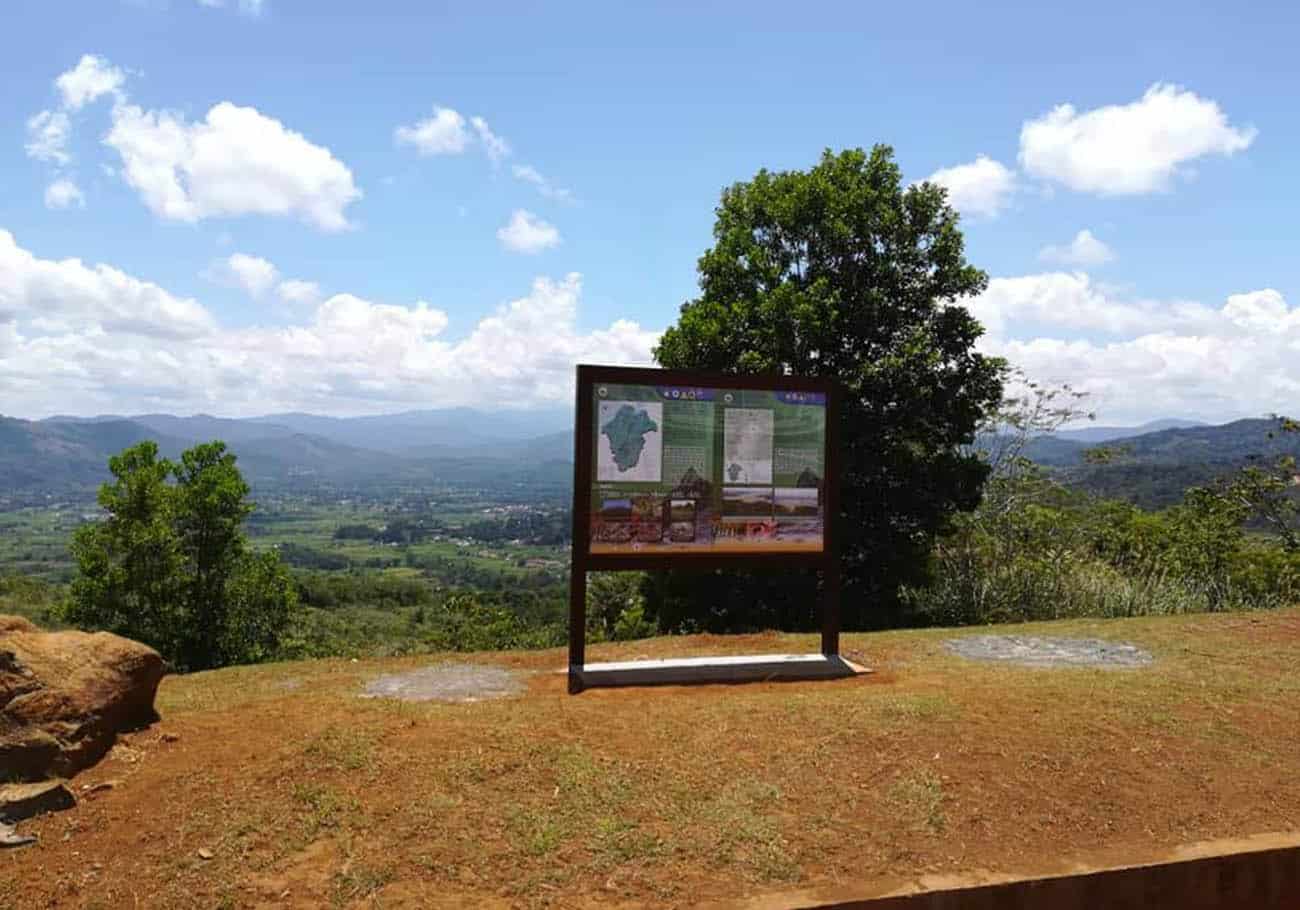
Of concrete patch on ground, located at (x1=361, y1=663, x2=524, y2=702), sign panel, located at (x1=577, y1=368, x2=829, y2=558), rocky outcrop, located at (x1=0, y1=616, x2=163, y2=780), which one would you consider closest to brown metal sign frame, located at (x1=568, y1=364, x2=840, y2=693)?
sign panel, located at (x1=577, y1=368, x2=829, y2=558)

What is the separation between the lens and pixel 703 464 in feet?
26.3

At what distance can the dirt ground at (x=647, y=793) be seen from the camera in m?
3.97

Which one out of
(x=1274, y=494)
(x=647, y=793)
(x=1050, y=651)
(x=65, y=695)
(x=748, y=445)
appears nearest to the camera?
(x=647, y=793)

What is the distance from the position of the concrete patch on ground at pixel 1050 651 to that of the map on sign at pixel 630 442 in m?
3.74

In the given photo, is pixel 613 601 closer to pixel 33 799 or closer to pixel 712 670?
pixel 712 670

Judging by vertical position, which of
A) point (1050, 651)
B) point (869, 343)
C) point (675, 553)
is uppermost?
point (869, 343)

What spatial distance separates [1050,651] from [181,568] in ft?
36.9

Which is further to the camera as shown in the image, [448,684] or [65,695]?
[448,684]

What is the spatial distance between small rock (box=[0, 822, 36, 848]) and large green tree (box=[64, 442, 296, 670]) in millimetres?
8645

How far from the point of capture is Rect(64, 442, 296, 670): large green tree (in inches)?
475

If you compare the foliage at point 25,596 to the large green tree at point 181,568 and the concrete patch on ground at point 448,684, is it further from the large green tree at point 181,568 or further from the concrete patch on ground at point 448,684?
the concrete patch on ground at point 448,684

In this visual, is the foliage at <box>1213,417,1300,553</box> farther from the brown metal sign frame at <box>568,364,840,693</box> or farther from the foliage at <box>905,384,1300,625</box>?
the brown metal sign frame at <box>568,364,840,693</box>

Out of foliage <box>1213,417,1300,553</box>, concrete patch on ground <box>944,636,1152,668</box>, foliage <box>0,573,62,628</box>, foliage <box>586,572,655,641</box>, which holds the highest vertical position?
foliage <box>1213,417,1300,553</box>

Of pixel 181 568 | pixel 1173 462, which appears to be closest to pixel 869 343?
pixel 181 568
